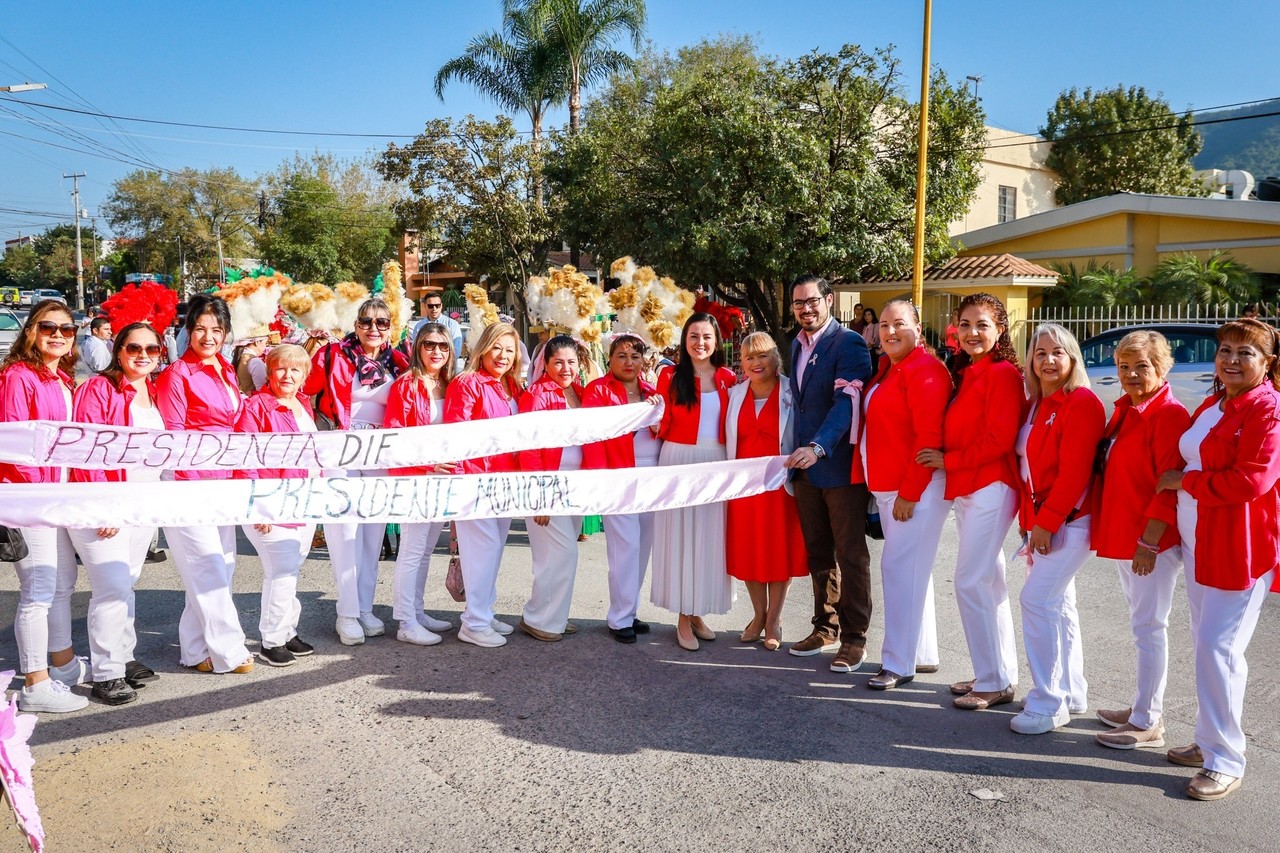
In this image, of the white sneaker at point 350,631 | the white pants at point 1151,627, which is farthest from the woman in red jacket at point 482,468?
the white pants at point 1151,627

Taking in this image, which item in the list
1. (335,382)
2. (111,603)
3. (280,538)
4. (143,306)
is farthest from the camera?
(335,382)

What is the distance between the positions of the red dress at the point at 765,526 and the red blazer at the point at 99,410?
11.1ft

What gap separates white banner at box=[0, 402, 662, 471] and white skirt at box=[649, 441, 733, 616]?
623 millimetres

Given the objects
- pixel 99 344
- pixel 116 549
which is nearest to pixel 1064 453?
pixel 116 549

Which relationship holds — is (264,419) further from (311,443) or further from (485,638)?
(485,638)

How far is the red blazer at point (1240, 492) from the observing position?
383 centimetres

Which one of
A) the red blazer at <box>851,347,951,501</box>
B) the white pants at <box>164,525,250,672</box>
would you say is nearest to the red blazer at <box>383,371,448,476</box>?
the white pants at <box>164,525,250,672</box>

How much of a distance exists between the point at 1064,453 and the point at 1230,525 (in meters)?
0.73

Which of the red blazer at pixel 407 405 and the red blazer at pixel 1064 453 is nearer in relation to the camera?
the red blazer at pixel 1064 453

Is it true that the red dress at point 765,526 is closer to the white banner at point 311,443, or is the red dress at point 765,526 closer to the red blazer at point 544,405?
the white banner at point 311,443

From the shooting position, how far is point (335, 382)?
7844 mm

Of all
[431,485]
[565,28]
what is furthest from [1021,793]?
[565,28]

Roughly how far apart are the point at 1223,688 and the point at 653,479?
114 inches

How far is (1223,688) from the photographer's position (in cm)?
398
